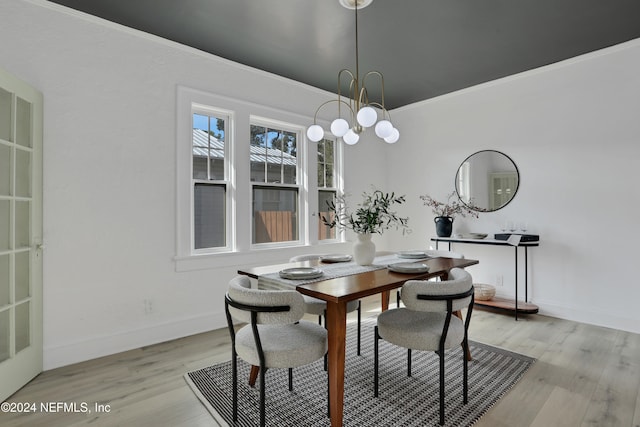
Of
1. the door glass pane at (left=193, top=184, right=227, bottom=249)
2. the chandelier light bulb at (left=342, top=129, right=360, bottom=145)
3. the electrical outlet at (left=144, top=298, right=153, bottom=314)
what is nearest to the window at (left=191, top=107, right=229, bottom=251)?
the door glass pane at (left=193, top=184, right=227, bottom=249)

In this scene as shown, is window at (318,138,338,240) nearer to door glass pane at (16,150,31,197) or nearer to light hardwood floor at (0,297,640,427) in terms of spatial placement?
light hardwood floor at (0,297,640,427)

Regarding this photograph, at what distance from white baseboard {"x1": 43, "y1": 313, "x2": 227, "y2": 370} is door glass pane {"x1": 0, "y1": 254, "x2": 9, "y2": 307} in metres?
0.61

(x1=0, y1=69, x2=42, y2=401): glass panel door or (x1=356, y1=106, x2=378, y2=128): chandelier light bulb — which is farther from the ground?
(x1=356, y1=106, x2=378, y2=128): chandelier light bulb

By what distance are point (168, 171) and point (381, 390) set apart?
2.65 metres

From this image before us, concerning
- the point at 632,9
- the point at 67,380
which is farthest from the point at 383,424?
the point at 632,9

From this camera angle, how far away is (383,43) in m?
3.27

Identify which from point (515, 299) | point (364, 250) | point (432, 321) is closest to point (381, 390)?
point (432, 321)

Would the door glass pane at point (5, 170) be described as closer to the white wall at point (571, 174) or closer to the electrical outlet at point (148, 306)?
the electrical outlet at point (148, 306)

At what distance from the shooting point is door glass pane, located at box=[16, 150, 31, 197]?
93.4 inches

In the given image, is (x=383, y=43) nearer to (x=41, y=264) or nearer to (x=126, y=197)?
(x=126, y=197)

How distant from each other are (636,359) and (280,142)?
3975 mm

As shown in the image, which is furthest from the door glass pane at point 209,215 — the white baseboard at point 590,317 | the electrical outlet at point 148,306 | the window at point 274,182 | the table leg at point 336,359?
the white baseboard at point 590,317

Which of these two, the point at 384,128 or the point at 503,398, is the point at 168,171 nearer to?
the point at 384,128

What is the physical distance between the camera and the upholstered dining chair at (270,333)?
1693mm
